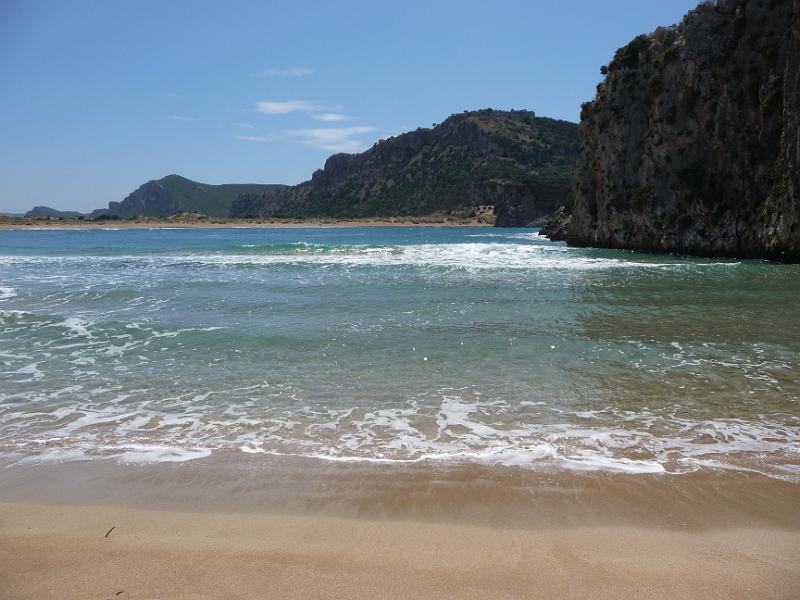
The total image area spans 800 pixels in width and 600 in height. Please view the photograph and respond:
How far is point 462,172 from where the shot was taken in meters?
148

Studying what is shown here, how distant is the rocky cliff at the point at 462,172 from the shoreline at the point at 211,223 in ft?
38.7

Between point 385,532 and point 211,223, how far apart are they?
116 meters

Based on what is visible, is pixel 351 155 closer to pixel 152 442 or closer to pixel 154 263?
pixel 154 263

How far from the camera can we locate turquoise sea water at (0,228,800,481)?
5227mm

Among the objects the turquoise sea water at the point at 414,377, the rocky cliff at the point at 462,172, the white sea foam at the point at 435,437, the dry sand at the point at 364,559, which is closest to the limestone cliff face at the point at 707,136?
the turquoise sea water at the point at 414,377

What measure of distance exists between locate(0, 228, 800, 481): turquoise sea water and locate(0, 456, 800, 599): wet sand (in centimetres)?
43

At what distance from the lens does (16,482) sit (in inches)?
178

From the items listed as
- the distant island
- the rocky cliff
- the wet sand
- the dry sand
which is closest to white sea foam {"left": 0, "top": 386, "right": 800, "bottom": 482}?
the wet sand

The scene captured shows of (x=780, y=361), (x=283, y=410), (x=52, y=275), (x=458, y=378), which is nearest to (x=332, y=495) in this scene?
(x=283, y=410)

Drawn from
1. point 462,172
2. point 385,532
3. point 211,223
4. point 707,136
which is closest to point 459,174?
point 462,172

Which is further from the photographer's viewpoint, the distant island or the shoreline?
the distant island

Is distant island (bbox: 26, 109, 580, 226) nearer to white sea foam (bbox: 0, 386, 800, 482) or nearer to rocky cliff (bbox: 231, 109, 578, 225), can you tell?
rocky cliff (bbox: 231, 109, 578, 225)

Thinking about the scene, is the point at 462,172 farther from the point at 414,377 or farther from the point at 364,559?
the point at 364,559

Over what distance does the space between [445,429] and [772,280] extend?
1844 cm
